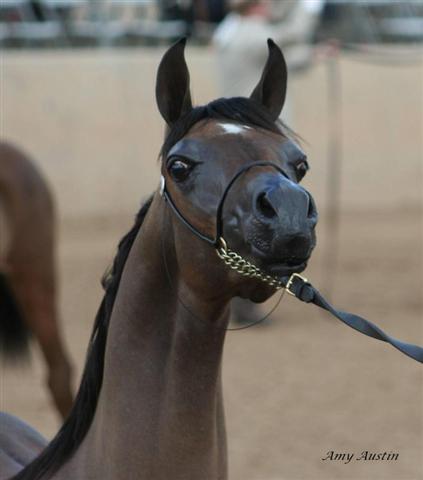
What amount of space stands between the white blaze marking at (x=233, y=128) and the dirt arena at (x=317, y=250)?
8.94ft

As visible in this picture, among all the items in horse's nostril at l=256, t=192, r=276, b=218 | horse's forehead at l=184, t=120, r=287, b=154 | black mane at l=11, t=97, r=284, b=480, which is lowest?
black mane at l=11, t=97, r=284, b=480

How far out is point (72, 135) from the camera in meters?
11.1

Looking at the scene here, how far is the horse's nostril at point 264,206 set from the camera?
2.21m

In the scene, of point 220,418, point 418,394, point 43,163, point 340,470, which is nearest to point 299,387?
point 418,394

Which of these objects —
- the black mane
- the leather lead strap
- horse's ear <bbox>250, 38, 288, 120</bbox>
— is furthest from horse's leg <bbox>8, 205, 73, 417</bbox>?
the leather lead strap

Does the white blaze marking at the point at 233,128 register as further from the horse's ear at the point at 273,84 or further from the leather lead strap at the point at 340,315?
the leather lead strap at the point at 340,315

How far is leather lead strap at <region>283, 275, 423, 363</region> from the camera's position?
2.31 metres

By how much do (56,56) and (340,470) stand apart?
7.16 meters

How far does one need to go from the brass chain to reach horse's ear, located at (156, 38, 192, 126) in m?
0.35

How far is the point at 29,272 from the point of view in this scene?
220 inches

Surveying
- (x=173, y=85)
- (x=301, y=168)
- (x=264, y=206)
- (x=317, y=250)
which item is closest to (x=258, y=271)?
(x=264, y=206)

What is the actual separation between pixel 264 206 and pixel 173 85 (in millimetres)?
424

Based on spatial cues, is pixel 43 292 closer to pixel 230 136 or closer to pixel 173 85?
pixel 173 85

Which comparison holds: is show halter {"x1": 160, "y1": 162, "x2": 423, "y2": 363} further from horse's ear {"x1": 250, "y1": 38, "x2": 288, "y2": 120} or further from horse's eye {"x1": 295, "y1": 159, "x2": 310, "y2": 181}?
horse's ear {"x1": 250, "y1": 38, "x2": 288, "y2": 120}
